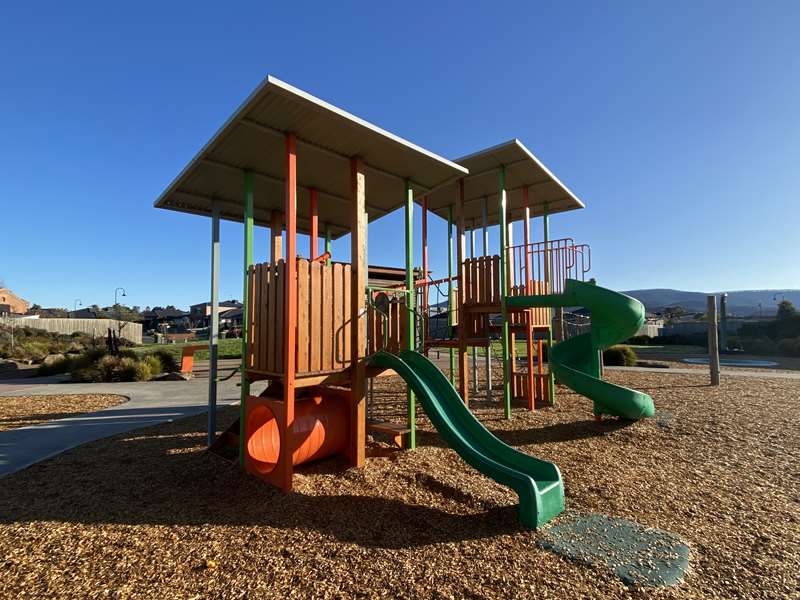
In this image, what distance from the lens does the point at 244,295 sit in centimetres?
568

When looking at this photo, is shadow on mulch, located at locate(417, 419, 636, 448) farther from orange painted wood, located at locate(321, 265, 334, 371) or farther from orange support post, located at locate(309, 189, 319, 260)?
orange support post, located at locate(309, 189, 319, 260)

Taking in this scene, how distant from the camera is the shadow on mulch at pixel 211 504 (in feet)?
11.6

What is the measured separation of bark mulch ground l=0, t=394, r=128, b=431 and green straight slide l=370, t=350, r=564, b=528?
7.43m

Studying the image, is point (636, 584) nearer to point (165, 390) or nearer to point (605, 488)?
point (605, 488)

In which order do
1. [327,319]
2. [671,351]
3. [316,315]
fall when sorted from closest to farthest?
[316,315], [327,319], [671,351]

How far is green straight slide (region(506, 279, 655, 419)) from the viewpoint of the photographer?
7.13 m

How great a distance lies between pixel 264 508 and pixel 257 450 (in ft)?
5.41

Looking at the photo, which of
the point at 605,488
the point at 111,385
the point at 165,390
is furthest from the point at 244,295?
the point at 111,385

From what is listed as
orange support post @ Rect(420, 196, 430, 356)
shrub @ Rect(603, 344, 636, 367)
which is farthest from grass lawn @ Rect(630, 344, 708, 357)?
orange support post @ Rect(420, 196, 430, 356)

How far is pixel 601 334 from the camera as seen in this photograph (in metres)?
7.71

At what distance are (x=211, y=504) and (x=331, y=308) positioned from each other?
243cm

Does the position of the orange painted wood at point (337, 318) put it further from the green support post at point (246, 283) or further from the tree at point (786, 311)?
the tree at point (786, 311)

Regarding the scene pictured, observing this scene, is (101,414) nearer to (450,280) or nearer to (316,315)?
(316,315)

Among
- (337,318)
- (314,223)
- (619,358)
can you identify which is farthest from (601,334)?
(619,358)
